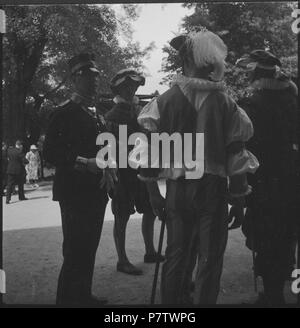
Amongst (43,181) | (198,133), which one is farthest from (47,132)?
(198,133)

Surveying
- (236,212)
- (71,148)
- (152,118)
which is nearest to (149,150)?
(152,118)

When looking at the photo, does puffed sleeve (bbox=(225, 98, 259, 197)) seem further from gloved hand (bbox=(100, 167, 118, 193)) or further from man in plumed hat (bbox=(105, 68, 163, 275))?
gloved hand (bbox=(100, 167, 118, 193))

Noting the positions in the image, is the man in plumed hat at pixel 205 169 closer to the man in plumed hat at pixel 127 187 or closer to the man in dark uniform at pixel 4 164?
the man in plumed hat at pixel 127 187

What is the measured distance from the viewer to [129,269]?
3645 mm

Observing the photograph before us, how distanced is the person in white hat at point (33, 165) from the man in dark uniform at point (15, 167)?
50 millimetres

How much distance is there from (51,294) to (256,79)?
2205 mm

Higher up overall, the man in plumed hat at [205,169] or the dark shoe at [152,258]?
the man in plumed hat at [205,169]

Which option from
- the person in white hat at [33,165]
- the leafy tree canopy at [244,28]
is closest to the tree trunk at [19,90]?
the person in white hat at [33,165]

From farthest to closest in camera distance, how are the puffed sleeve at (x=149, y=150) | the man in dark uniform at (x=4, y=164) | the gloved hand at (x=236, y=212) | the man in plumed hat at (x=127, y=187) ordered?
the man in plumed hat at (x=127, y=187) → the man in dark uniform at (x=4, y=164) → the gloved hand at (x=236, y=212) → the puffed sleeve at (x=149, y=150)

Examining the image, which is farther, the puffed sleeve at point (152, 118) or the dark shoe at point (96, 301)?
the dark shoe at point (96, 301)

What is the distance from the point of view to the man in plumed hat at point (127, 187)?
3521mm

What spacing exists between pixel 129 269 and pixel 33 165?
1.07 meters

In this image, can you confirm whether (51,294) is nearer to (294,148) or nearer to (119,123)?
(119,123)

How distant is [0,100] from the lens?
11.8 feet
